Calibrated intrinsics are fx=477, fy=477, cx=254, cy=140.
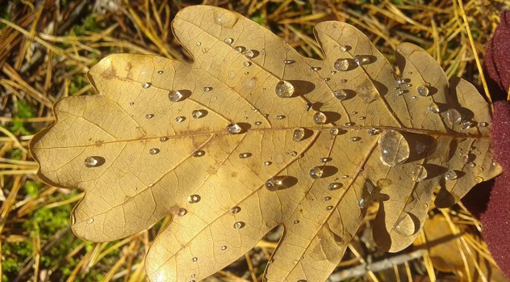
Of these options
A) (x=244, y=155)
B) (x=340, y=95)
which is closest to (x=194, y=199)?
(x=244, y=155)

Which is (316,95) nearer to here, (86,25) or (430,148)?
(430,148)

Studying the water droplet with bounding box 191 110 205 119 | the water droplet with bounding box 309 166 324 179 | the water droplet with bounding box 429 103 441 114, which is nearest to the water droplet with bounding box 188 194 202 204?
the water droplet with bounding box 191 110 205 119

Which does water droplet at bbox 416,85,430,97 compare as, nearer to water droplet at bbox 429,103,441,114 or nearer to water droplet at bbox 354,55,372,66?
water droplet at bbox 429,103,441,114

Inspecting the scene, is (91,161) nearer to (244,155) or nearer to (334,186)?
(244,155)

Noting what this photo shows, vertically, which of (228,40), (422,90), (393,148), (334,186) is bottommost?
(334,186)

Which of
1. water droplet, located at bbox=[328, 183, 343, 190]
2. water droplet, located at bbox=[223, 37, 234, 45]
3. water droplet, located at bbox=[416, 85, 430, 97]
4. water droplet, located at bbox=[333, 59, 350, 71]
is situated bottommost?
water droplet, located at bbox=[328, 183, 343, 190]

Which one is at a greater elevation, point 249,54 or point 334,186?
point 249,54

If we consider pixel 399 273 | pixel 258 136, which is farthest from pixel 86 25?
pixel 399 273
